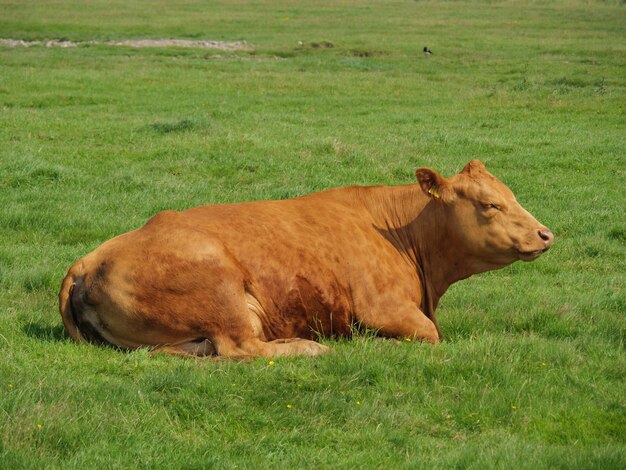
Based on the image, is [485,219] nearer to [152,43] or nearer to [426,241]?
[426,241]

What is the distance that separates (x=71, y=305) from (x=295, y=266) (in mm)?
1641

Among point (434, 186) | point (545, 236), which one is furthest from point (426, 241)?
point (545, 236)

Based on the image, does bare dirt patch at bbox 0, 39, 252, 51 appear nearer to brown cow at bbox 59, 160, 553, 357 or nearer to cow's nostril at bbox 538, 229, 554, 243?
brown cow at bbox 59, 160, 553, 357

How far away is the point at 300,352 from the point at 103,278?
4.82 ft

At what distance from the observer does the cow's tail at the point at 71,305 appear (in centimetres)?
728

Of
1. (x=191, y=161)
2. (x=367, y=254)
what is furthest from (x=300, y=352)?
Result: (x=191, y=161)

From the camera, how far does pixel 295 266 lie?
24.8 feet

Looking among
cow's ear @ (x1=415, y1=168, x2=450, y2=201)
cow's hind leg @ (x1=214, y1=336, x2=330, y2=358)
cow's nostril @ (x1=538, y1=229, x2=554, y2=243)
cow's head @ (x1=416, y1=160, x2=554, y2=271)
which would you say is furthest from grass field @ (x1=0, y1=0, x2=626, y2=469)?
cow's ear @ (x1=415, y1=168, x2=450, y2=201)

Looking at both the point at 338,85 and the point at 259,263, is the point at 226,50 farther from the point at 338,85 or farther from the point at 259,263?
the point at 259,263

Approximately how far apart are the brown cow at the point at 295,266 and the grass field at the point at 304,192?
0.28 meters

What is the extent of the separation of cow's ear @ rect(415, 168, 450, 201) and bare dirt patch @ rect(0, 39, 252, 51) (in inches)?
1377

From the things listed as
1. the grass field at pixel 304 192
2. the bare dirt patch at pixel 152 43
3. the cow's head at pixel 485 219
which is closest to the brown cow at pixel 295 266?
the cow's head at pixel 485 219

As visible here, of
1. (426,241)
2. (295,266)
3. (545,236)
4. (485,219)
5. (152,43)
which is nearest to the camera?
(295,266)

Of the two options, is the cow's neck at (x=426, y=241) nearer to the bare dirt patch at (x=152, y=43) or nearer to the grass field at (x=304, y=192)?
the grass field at (x=304, y=192)
